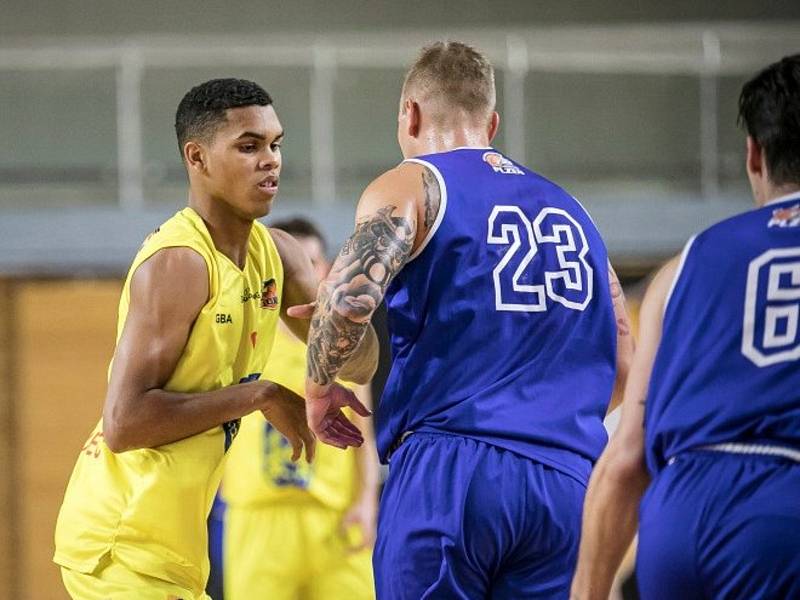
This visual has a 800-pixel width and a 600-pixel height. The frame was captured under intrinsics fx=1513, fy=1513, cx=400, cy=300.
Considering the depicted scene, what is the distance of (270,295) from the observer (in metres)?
4.59

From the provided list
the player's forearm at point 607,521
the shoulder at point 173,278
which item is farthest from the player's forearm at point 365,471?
the player's forearm at point 607,521

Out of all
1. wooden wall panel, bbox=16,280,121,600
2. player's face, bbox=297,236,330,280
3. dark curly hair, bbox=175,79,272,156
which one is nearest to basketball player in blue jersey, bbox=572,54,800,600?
dark curly hair, bbox=175,79,272,156

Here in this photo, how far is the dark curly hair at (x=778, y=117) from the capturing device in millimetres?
3145

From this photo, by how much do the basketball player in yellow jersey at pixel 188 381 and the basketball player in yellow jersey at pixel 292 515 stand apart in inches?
91.8

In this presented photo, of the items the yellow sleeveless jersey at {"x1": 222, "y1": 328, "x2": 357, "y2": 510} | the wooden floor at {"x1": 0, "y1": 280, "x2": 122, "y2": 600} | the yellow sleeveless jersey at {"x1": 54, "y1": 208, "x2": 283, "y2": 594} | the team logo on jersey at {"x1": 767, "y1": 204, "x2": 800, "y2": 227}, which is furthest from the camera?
the wooden floor at {"x1": 0, "y1": 280, "x2": 122, "y2": 600}

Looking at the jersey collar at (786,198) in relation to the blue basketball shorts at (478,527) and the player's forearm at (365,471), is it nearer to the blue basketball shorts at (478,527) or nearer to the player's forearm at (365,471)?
the blue basketball shorts at (478,527)

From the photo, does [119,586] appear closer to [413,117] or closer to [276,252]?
[276,252]

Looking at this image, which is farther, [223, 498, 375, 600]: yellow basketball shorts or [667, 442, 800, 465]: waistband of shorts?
[223, 498, 375, 600]: yellow basketball shorts

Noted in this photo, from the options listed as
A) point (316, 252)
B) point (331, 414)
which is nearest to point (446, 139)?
point (331, 414)

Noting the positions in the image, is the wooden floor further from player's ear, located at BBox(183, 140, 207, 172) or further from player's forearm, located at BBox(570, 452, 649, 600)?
player's forearm, located at BBox(570, 452, 649, 600)

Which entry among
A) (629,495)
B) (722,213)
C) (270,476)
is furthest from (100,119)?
(629,495)

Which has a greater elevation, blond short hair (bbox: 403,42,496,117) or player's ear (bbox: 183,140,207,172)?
blond short hair (bbox: 403,42,496,117)

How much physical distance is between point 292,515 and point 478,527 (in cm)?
316

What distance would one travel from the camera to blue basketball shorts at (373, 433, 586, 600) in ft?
12.9
